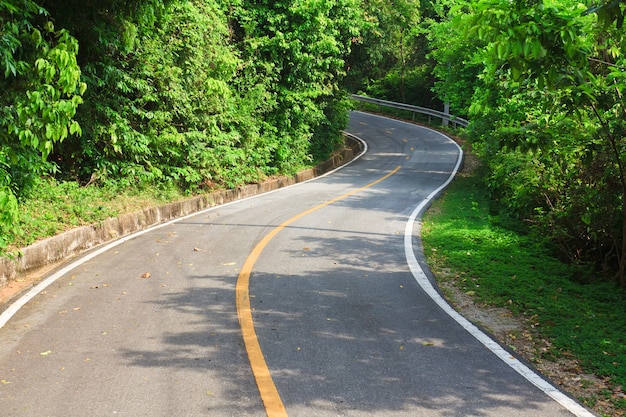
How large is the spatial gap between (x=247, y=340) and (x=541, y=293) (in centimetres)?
428

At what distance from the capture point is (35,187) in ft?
34.6

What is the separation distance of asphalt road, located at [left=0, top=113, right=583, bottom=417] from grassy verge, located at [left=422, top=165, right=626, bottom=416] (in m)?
0.72

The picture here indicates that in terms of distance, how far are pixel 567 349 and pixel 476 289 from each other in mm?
2260

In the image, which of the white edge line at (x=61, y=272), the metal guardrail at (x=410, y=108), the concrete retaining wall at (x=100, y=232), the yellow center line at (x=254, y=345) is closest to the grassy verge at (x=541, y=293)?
the yellow center line at (x=254, y=345)

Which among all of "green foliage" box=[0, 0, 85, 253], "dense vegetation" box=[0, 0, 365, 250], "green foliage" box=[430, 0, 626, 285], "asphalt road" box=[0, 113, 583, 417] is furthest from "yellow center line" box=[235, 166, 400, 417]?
"green foliage" box=[430, 0, 626, 285]

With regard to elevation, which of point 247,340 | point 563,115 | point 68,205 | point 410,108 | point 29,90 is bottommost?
point 247,340

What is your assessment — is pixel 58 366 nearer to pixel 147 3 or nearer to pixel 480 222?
pixel 147 3

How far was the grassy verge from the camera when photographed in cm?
546

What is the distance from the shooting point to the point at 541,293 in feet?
25.7

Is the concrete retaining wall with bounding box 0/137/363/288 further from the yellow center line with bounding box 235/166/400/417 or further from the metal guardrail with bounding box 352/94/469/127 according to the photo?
the metal guardrail with bounding box 352/94/469/127

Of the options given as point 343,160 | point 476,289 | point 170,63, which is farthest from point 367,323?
point 343,160

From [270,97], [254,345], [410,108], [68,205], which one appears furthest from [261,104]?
[410,108]

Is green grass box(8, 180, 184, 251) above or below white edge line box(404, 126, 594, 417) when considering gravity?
above

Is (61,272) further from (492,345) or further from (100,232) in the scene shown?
(492,345)
